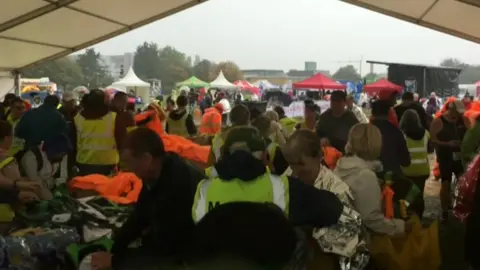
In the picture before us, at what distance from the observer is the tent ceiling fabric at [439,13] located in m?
10.4

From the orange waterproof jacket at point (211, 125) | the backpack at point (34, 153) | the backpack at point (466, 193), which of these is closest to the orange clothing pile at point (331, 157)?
the backpack at point (466, 193)

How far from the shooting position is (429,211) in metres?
8.79

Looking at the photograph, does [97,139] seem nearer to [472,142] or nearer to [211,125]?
[472,142]

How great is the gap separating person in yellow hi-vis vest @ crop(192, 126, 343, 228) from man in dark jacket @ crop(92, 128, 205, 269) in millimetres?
93

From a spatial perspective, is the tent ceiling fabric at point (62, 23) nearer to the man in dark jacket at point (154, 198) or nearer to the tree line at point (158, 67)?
the man in dark jacket at point (154, 198)

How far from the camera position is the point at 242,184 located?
278 cm

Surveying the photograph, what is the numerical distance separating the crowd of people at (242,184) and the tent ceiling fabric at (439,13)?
3.88 meters

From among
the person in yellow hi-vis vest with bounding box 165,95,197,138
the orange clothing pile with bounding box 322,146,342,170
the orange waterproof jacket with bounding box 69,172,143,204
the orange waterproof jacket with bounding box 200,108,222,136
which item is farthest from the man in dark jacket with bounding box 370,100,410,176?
the orange waterproof jacket with bounding box 200,108,222,136

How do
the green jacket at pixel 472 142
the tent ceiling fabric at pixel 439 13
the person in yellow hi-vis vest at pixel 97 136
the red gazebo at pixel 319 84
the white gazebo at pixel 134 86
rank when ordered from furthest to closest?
the white gazebo at pixel 134 86
the red gazebo at pixel 319 84
the tent ceiling fabric at pixel 439 13
the person in yellow hi-vis vest at pixel 97 136
the green jacket at pixel 472 142

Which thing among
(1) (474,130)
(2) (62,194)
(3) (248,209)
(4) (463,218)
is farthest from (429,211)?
(3) (248,209)

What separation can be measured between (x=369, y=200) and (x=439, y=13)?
8.64 m

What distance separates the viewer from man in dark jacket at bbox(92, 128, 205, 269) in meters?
2.79

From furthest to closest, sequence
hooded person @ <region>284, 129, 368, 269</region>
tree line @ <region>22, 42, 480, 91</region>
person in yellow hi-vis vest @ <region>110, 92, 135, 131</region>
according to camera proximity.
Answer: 1. tree line @ <region>22, 42, 480, 91</region>
2. person in yellow hi-vis vest @ <region>110, 92, 135, 131</region>
3. hooded person @ <region>284, 129, 368, 269</region>

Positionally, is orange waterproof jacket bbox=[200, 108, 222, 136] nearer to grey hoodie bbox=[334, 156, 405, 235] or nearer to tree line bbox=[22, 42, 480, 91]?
grey hoodie bbox=[334, 156, 405, 235]
